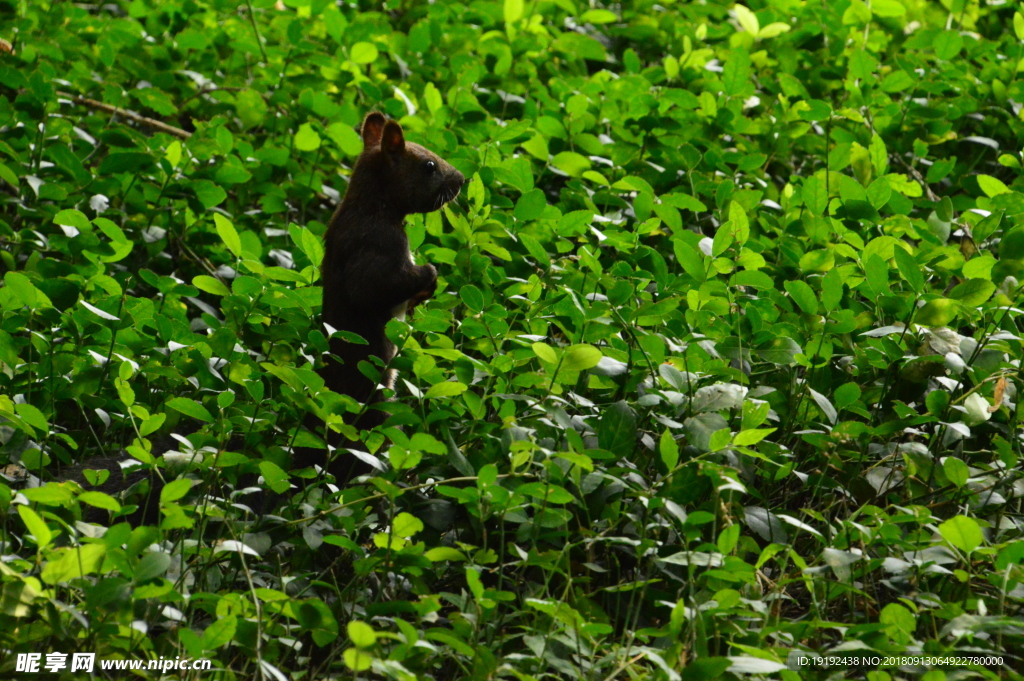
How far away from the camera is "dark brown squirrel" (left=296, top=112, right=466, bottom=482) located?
13.4 feet

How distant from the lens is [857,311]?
4246 mm

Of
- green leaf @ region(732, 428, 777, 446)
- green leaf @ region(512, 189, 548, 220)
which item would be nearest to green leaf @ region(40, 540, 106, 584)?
green leaf @ region(732, 428, 777, 446)

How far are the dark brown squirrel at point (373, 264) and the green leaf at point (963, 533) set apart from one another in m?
1.92

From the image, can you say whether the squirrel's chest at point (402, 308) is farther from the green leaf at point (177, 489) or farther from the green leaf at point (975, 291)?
the green leaf at point (975, 291)

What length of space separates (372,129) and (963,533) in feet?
9.85

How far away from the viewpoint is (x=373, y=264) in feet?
13.6

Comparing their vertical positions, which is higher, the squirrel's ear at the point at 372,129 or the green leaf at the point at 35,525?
the squirrel's ear at the point at 372,129

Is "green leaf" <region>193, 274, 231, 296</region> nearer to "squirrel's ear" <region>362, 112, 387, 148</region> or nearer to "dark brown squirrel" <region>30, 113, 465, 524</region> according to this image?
"dark brown squirrel" <region>30, 113, 465, 524</region>

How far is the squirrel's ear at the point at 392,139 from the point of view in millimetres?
4457

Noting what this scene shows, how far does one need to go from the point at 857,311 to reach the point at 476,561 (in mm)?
1976

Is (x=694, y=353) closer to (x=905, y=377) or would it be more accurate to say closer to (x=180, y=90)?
(x=905, y=377)

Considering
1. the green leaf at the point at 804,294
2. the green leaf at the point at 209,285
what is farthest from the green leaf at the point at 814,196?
the green leaf at the point at 209,285

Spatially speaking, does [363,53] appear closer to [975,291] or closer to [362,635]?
[975,291]

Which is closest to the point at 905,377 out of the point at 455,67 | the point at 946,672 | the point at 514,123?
the point at 946,672
